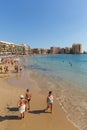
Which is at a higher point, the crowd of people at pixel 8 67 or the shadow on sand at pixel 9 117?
the crowd of people at pixel 8 67

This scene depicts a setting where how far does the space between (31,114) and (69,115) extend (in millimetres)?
2547

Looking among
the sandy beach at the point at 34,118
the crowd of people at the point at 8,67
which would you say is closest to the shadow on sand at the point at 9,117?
the sandy beach at the point at 34,118

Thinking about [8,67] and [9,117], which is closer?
[9,117]

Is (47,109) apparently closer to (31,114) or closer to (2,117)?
(31,114)

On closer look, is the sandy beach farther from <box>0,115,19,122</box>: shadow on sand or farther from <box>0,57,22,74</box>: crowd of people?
<box>0,57,22,74</box>: crowd of people

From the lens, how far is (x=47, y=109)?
38.4 feet

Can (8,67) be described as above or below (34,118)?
above

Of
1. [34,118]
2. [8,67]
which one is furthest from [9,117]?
[8,67]

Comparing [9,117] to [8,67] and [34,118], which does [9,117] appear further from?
[8,67]

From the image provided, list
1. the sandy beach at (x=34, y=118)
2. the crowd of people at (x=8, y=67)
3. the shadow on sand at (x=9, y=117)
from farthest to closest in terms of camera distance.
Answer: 1. the crowd of people at (x=8, y=67)
2. the shadow on sand at (x=9, y=117)
3. the sandy beach at (x=34, y=118)

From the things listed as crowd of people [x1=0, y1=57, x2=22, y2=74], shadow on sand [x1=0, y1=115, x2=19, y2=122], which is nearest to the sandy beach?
shadow on sand [x1=0, y1=115, x2=19, y2=122]

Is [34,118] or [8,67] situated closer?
[34,118]

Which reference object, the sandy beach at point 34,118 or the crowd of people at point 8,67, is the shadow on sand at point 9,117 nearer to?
the sandy beach at point 34,118

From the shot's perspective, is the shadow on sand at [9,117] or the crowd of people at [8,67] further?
the crowd of people at [8,67]
